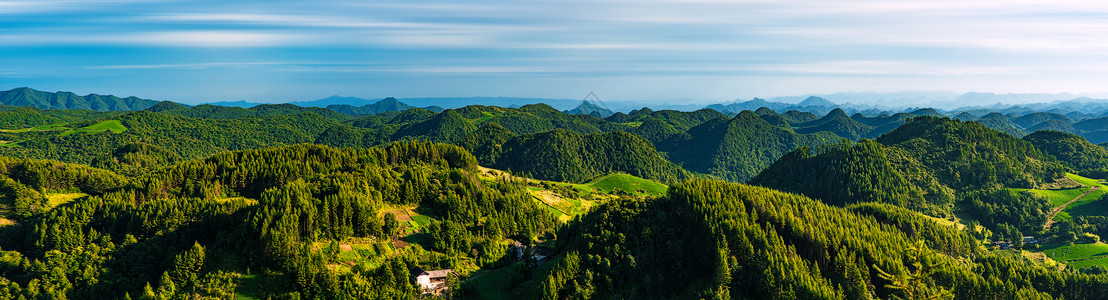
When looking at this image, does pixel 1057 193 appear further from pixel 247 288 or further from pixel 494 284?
pixel 247 288

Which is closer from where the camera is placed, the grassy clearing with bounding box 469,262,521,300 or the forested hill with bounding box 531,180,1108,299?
the forested hill with bounding box 531,180,1108,299

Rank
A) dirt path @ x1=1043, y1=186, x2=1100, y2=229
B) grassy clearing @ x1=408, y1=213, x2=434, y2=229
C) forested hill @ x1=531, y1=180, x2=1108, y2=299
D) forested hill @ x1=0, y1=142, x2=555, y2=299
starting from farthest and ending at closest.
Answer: dirt path @ x1=1043, y1=186, x2=1100, y2=229, grassy clearing @ x1=408, y1=213, x2=434, y2=229, forested hill @ x1=531, y1=180, x2=1108, y2=299, forested hill @ x1=0, y1=142, x2=555, y2=299

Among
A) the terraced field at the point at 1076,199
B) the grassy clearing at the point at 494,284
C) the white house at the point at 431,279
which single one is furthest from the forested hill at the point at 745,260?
the terraced field at the point at 1076,199

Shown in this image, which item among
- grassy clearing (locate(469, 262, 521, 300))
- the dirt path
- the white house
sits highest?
the white house

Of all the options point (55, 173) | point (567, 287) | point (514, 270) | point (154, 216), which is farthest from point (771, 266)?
point (55, 173)

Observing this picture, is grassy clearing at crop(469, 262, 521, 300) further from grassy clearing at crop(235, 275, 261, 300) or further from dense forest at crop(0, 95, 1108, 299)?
grassy clearing at crop(235, 275, 261, 300)

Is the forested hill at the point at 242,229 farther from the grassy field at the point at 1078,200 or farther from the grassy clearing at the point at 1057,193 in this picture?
the grassy clearing at the point at 1057,193

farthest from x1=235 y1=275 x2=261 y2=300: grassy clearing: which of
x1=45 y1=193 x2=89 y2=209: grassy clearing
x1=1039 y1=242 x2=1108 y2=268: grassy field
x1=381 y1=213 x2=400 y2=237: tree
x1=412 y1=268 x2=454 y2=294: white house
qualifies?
x1=1039 y1=242 x2=1108 y2=268: grassy field
